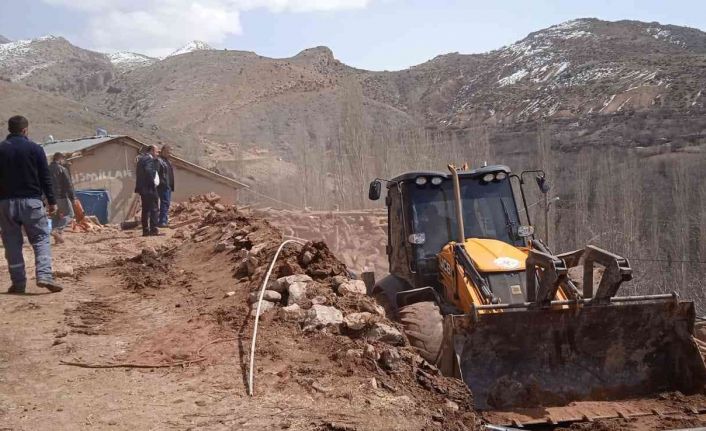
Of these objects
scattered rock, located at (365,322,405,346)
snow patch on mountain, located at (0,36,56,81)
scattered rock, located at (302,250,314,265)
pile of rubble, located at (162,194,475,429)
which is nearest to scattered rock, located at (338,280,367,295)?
pile of rubble, located at (162,194,475,429)

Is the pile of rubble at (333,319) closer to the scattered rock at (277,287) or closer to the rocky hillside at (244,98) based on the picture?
the scattered rock at (277,287)

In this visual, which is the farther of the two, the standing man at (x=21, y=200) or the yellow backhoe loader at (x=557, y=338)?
the standing man at (x=21, y=200)

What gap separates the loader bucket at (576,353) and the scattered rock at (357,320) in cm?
82

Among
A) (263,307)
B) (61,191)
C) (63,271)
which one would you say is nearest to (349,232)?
(61,191)

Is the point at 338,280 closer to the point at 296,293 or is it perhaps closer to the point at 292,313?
the point at 296,293

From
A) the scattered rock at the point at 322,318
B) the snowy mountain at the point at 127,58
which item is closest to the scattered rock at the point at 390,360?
the scattered rock at the point at 322,318

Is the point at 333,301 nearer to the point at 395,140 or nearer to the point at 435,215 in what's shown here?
the point at 435,215

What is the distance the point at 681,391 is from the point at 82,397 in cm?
533

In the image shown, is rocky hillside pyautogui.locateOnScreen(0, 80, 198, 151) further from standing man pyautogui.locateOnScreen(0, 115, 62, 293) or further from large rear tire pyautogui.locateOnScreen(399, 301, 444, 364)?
large rear tire pyautogui.locateOnScreen(399, 301, 444, 364)

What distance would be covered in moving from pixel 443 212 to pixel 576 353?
8.61 feet

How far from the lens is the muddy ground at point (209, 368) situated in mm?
4738

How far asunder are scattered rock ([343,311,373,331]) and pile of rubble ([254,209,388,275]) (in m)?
16.9

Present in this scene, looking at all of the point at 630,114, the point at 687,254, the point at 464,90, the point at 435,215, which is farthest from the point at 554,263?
the point at 464,90

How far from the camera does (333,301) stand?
6930 millimetres
